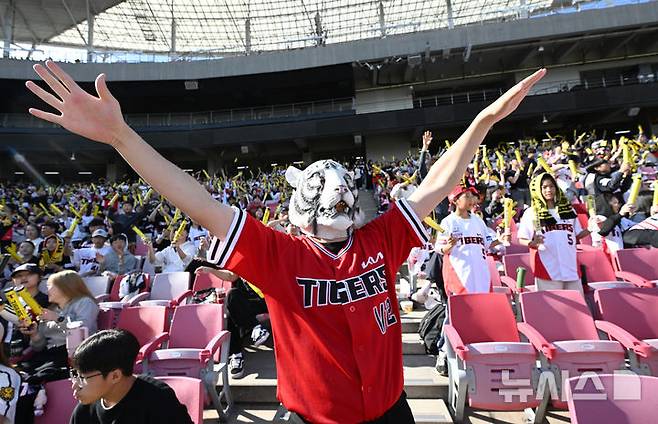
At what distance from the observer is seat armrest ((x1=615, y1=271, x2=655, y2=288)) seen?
385 cm

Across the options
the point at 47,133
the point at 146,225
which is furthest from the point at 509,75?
the point at 47,133

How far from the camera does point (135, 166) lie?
1.10 m

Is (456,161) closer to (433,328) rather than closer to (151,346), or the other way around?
(433,328)

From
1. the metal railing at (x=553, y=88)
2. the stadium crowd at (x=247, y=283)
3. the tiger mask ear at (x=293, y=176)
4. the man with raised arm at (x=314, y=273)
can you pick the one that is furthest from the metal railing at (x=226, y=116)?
the man with raised arm at (x=314, y=273)

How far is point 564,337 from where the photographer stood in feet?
9.91

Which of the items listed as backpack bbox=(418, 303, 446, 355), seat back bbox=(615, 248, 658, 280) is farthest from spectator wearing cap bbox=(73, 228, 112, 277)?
seat back bbox=(615, 248, 658, 280)

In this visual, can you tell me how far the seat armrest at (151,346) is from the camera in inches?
121

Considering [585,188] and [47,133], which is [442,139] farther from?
[47,133]

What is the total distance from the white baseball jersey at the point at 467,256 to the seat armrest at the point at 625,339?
35.7 inches

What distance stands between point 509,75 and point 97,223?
79.4 feet

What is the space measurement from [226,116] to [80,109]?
2442cm

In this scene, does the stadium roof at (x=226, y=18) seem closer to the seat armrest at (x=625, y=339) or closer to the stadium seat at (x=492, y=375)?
the seat armrest at (x=625, y=339)

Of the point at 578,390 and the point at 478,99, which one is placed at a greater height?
the point at 478,99

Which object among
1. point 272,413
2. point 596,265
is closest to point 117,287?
point 272,413
